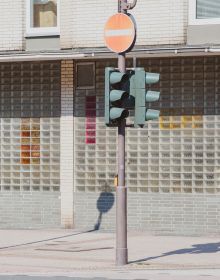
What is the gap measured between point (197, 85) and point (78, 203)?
4158mm

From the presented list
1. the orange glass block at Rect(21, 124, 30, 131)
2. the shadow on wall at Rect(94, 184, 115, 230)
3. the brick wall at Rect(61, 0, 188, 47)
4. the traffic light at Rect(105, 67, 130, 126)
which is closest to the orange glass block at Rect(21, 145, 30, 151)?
the orange glass block at Rect(21, 124, 30, 131)

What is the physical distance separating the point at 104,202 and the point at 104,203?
1.0 inches

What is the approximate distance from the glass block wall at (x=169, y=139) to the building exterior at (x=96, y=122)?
2 centimetres

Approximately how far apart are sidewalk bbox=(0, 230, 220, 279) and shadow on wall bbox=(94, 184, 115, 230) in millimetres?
350

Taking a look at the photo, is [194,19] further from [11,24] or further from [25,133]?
[25,133]

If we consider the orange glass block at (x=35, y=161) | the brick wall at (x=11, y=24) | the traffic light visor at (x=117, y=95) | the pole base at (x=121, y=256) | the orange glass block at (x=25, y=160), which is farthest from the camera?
the orange glass block at (x=25, y=160)

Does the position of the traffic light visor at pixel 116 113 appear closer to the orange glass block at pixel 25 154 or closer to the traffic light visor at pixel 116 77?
the traffic light visor at pixel 116 77

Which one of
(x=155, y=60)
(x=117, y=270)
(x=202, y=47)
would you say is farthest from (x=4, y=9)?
(x=117, y=270)

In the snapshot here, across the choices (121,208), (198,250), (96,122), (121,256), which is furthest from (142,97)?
(96,122)

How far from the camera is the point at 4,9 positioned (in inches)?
883

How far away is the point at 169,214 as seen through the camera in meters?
21.2

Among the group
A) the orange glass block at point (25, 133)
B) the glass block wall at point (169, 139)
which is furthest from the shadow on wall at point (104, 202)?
the orange glass block at point (25, 133)

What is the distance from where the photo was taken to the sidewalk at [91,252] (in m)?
15.3

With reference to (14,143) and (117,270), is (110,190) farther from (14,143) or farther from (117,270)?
(117,270)
